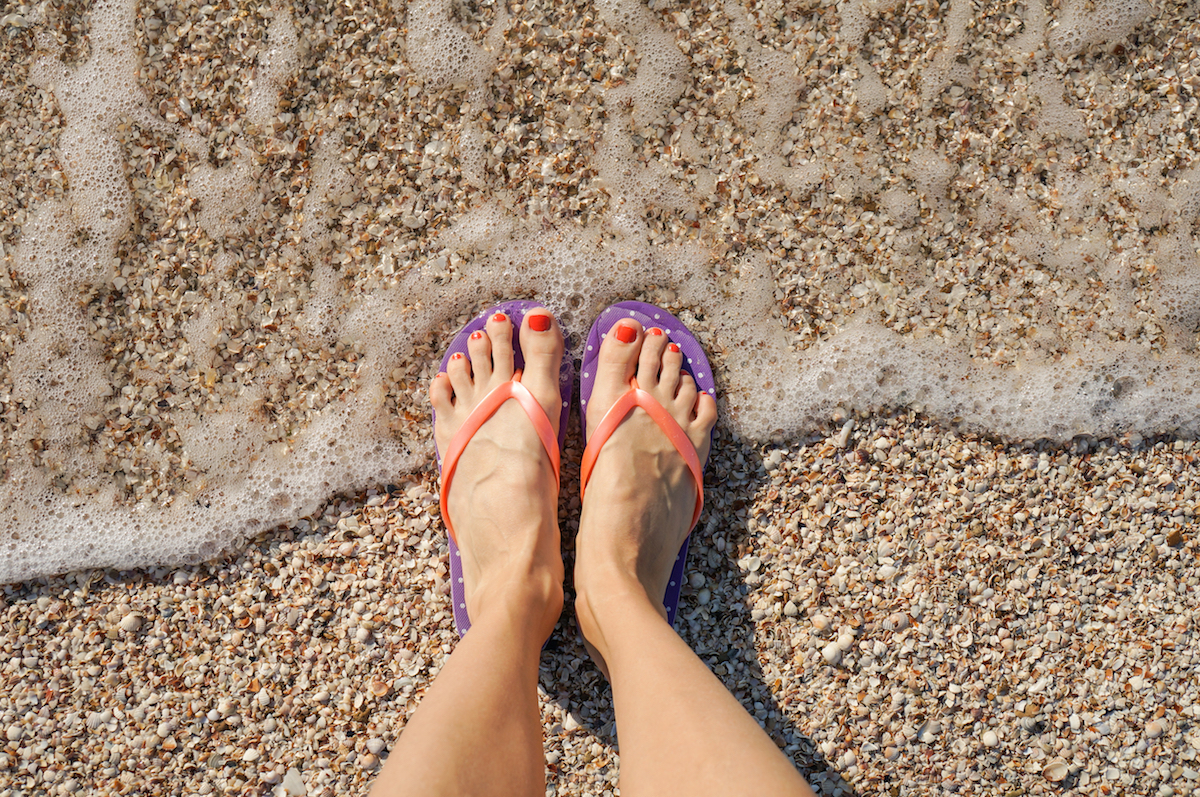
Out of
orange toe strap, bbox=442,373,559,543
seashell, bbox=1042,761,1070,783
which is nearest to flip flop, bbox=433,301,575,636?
orange toe strap, bbox=442,373,559,543

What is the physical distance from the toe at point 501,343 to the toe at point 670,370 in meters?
0.44

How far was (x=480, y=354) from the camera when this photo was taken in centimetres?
205

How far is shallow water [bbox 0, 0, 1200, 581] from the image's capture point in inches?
79.7

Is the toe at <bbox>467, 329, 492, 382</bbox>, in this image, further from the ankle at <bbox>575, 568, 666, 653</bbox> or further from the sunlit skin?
the ankle at <bbox>575, 568, 666, 653</bbox>

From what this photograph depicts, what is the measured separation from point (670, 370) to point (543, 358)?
0.36m

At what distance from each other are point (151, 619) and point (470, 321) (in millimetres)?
1210

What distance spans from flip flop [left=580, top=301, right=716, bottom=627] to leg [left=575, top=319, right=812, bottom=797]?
0.03 metres

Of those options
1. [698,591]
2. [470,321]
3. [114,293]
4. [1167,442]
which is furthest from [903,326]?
[114,293]

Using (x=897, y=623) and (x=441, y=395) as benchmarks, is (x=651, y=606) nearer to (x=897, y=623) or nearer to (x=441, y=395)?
(x=897, y=623)

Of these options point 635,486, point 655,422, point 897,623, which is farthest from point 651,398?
point 897,623

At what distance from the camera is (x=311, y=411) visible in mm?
2078

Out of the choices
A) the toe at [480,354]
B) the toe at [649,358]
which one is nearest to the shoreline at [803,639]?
the toe at [649,358]

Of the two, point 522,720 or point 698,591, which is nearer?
point 522,720

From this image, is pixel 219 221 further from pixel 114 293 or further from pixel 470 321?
pixel 470 321
